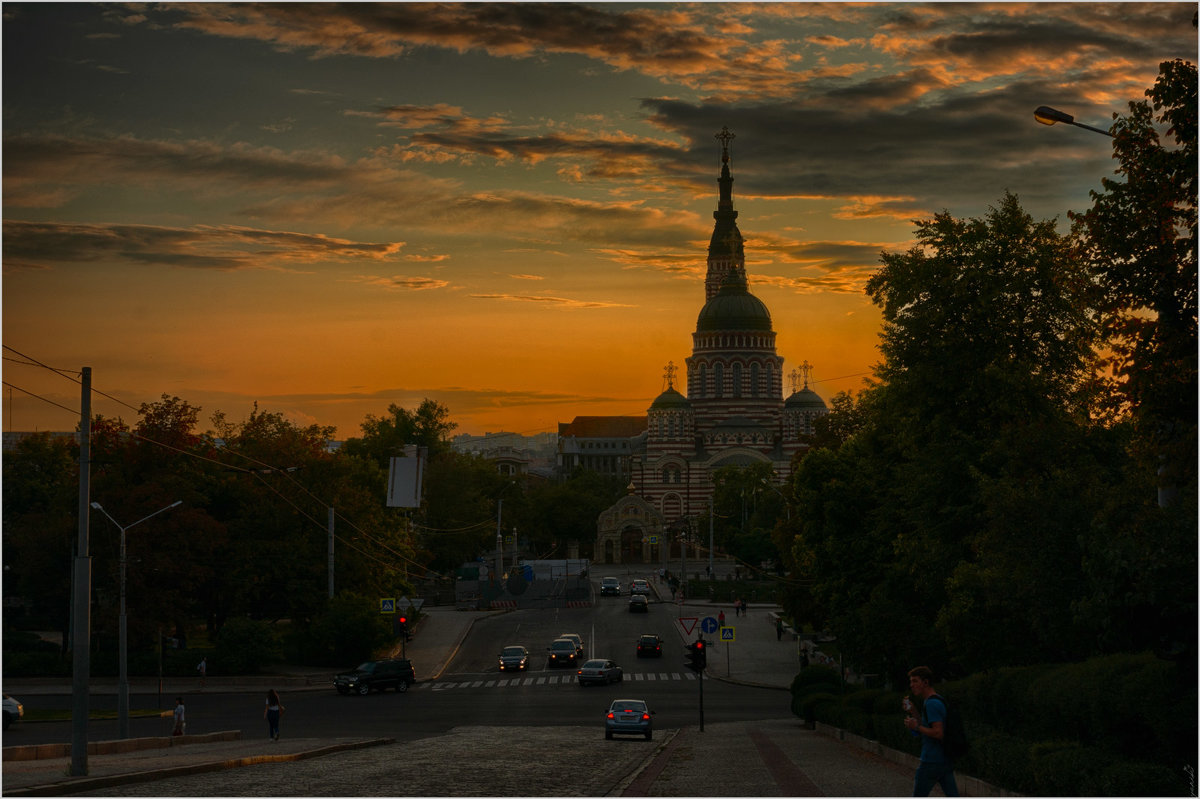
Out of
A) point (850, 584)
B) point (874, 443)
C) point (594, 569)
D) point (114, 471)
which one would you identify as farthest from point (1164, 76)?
point (594, 569)

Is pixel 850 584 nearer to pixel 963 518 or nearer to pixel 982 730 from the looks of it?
pixel 963 518

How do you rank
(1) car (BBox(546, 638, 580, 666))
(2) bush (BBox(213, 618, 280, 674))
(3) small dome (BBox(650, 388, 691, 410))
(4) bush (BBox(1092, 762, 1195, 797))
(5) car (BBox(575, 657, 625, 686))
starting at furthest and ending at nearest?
(3) small dome (BBox(650, 388, 691, 410))
(1) car (BBox(546, 638, 580, 666))
(2) bush (BBox(213, 618, 280, 674))
(5) car (BBox(575, 657, 625, 686))
(4) bush (BBox(1092, 762, 1195, 797))

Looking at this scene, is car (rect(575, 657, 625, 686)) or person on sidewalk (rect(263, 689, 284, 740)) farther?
car (rect(575, 657, 625, 686))

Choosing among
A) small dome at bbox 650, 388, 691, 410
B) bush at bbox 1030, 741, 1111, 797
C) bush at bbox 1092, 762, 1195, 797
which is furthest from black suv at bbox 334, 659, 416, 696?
small dome at bbox 650, 388, 691, 410

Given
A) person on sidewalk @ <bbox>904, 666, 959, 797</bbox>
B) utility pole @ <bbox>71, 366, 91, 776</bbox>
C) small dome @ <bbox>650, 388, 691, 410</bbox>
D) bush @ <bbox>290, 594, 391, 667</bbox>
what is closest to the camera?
person on sidewalk @ <bbox>904, 666, 959, 797</bbox>

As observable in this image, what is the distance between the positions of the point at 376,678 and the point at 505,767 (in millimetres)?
28682

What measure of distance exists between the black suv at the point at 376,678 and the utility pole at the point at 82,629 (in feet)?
89.4

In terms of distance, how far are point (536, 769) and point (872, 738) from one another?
10066mm

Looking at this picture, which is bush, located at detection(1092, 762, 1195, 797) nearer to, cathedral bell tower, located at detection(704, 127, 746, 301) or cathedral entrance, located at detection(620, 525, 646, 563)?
cathedral entrance, located at detection(620, 525, 646, 563)

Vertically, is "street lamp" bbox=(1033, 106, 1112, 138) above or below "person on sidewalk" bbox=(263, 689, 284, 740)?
above

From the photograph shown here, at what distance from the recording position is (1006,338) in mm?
33469

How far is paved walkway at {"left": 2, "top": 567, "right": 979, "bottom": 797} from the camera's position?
20047 millimetres

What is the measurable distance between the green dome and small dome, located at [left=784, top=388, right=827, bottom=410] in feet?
29.3

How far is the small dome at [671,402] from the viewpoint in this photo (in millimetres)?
158375
